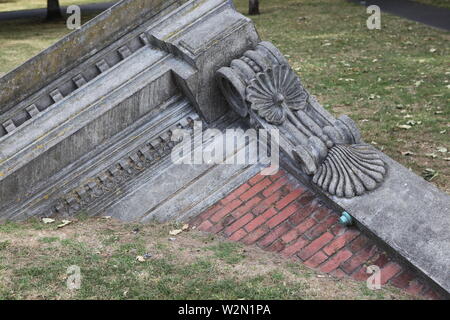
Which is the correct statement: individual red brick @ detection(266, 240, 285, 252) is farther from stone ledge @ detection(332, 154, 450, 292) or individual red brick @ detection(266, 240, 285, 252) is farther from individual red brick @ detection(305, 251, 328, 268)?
stone ledge @ detection(332, 154, 450, 292)

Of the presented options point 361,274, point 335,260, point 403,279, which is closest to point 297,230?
point 335,260

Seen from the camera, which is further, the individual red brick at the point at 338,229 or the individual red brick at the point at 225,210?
the individual red brick at the point at 225,210

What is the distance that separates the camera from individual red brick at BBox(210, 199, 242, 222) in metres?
4.72

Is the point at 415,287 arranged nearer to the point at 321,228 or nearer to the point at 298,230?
the point at 321,228

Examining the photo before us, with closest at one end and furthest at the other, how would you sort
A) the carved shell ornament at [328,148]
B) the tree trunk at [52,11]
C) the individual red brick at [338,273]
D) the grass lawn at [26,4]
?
1. the individual red brick at [338,273]
2. the carved shell ornament at [328,148]
3. the tree trunk at [52,11]
4. the grass lawn at [26,4]

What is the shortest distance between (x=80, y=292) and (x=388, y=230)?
82.1 inches

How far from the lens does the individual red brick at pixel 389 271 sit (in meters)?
3.88

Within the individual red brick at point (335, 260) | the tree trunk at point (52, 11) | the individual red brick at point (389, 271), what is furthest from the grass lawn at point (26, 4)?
the individual red brick at point (389, 271)

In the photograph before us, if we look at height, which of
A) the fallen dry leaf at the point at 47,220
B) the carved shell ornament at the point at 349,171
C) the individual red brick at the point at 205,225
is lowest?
the individual red brick at the point at 205,225

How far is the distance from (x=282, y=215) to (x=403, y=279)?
1052 millimetres

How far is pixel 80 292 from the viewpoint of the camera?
3.67m

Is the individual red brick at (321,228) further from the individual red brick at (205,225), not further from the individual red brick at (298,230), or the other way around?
the individual red brick at (205,225)

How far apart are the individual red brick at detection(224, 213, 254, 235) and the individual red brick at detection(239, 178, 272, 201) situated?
0.20 m
